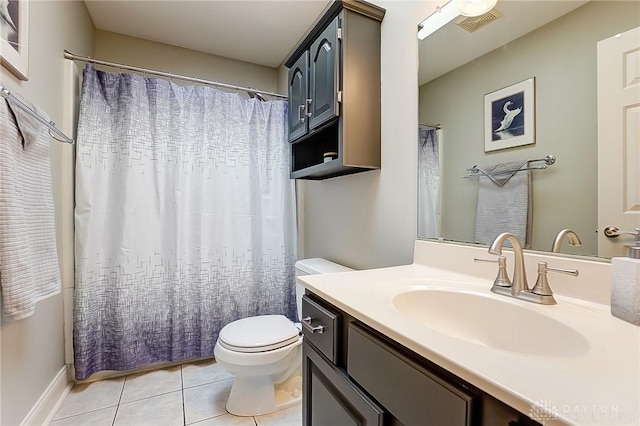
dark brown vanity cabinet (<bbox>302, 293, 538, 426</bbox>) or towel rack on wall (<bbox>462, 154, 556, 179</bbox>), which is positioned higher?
towel rack on wall (<bbox>462, 154, 556, 179</bbox>)

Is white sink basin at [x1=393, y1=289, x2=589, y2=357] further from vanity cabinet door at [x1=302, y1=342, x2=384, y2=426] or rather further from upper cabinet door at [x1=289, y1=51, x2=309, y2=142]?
upper cabinet door at [x1=289, y1=51, x2=309, y2=142]

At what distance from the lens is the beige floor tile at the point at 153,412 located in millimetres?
1440

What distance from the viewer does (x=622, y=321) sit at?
24.4 inches

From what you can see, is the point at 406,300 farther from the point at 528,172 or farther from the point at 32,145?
the point at 32,145

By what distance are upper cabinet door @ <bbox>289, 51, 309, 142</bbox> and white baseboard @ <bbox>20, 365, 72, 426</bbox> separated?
1852 mm

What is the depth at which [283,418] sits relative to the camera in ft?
4.91

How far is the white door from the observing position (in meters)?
0.70

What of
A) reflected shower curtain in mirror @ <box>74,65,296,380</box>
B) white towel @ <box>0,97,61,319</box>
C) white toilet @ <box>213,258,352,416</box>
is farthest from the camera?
reflected shower curtain in mirror @ <box>74,65,296,380</box>

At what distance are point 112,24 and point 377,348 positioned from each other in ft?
8.64

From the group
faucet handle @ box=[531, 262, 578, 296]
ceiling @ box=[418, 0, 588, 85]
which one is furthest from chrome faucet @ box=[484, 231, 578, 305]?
ceiling @ box=[418, 0, 588, 85]

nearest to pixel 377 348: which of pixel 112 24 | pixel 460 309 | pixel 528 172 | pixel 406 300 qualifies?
pixel 406 300

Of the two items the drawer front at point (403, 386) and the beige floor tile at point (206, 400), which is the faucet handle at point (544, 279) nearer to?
the drawer front at point (403, 386)

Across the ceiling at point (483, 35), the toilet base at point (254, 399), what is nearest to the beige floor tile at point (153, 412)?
the toilet base at point (254, 399)

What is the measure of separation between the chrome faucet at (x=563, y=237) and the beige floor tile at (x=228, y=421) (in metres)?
1.52
